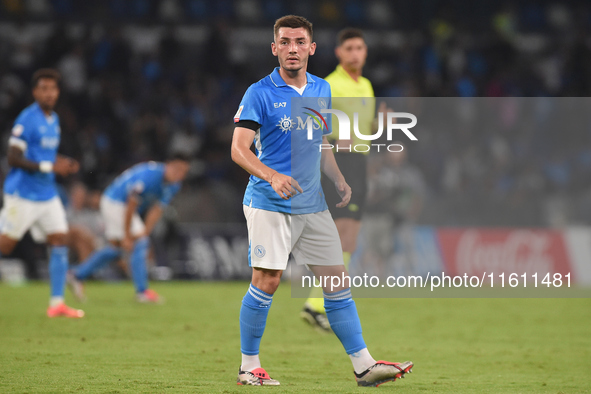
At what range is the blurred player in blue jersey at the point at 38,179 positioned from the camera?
855cm

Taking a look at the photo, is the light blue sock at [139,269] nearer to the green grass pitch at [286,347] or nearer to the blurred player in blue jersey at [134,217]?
the blurred player in blue jersey at [134,217]

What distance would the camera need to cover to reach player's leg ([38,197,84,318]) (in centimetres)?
873

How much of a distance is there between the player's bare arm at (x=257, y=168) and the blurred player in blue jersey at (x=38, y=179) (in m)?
4.30

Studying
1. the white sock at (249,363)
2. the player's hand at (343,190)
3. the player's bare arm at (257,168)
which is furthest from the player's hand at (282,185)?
the white sock at (249,363)

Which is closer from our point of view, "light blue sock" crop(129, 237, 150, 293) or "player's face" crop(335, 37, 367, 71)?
"player's face" crop(335, 37, 367, 71)

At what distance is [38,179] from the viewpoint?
880 centimetres

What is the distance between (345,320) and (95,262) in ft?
21.6

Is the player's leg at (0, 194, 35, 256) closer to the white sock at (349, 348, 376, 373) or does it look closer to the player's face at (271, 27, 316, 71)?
the player's face at (271, 27, 316, 71)

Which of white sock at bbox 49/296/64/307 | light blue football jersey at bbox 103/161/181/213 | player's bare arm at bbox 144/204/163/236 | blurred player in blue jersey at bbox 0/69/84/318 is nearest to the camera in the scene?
blurred player in blue jersey at bbox 0/69/84/318

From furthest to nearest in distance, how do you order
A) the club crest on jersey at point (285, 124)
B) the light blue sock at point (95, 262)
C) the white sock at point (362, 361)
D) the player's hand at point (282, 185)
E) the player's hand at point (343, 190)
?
the light blue sock at point (95, 262)
the player's hand at point (343, 190)
the club crest on jersey at point (285, 124)
the white sock at point (362, 361)
the player's hand at point (282, 185)

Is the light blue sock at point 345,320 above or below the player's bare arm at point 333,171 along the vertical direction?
below

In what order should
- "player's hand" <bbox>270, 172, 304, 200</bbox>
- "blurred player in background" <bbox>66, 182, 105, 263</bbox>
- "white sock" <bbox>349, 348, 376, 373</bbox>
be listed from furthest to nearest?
1. "blurred player in background" <bbox>66, 182, 105, 263</bbox>
2. "white sock" <bbox>349, 348, 376, 373</bbox>
3. "player's hand" <bbox>270, 172, 304, 200</bbox>

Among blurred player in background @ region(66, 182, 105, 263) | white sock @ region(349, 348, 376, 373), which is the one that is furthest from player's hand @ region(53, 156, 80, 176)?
blurred player in background @ region(66, 182, 105, 263)

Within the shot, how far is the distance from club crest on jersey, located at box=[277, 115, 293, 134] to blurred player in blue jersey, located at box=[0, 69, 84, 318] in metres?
4.29
